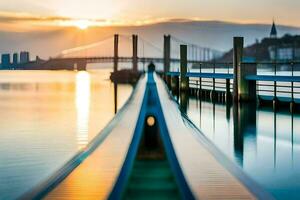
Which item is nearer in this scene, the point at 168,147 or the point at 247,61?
the point at 168,147

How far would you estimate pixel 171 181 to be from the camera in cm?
780

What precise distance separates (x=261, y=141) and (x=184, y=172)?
5385 mm

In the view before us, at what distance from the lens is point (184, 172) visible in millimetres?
6664

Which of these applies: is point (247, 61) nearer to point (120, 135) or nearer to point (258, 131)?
point (258, 131)

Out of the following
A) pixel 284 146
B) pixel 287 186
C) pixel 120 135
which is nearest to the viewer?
pixel 287 186

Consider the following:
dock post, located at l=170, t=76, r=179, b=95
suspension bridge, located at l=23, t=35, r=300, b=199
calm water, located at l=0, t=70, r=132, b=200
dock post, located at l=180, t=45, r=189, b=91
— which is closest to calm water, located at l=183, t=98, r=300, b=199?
suspension bridge, located at l=23, t=35, r=300, b=199

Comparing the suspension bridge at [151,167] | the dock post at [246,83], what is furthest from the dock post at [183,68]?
the suspension bridge at [151,167]

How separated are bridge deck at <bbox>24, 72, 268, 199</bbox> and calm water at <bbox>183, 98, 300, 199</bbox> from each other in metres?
0.65

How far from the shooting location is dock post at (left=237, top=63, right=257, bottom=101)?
61.6ft

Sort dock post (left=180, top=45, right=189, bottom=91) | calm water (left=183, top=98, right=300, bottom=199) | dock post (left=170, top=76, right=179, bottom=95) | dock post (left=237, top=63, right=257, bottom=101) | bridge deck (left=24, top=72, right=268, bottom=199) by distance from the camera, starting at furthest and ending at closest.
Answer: dock post (left=170, top=76, right=179, bottom=95) < dock post (left=180, top=45, right=189, bottom=91) < dock post (left=237, top=63, right=257, bottom=101) < calm water (left=183, top=98, right=300, bottom=199) < bridge deck (left=24, top=72, right=268, bottom=199)

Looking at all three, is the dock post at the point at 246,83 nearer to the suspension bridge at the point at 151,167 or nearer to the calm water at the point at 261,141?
the calm water at the point at 261,141

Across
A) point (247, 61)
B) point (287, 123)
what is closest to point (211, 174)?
point (287, 123)

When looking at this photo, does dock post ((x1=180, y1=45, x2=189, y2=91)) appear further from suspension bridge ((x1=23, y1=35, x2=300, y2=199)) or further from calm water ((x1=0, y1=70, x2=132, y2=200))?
suspension bridge ((x1=23, y1=35, x2=300, y2=199))

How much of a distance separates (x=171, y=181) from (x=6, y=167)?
10.6 feet
